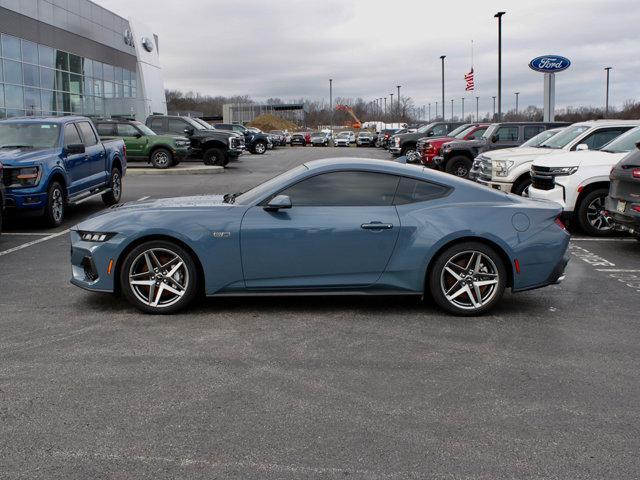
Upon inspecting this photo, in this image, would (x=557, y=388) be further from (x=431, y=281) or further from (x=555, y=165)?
(x=555, y=165)

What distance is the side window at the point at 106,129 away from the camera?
25.0m

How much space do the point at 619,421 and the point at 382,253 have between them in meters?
2.60

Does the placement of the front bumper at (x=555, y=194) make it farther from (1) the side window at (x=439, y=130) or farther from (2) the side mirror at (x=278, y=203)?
(1) the side window at (x=439, y=130)

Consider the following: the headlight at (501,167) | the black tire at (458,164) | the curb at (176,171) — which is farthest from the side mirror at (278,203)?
the curb at (176,171)

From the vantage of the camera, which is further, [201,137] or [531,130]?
[201,137]

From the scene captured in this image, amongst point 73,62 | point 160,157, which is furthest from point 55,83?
point 160,157

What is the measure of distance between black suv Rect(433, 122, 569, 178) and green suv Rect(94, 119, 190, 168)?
9.35 m

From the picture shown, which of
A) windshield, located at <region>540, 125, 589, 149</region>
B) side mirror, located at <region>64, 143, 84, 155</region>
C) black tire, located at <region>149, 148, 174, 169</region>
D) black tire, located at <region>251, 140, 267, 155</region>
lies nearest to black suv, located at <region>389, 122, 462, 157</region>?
black tire, located at <region>149, 148, 174, 169</region>

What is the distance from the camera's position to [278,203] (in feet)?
20.1

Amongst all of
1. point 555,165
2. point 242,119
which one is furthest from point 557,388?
point 242,119

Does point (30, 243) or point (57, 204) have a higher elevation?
point (57, 204)

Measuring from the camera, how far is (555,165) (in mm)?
11258

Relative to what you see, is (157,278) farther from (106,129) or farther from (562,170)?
(106,129)

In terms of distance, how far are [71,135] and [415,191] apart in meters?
8.50
